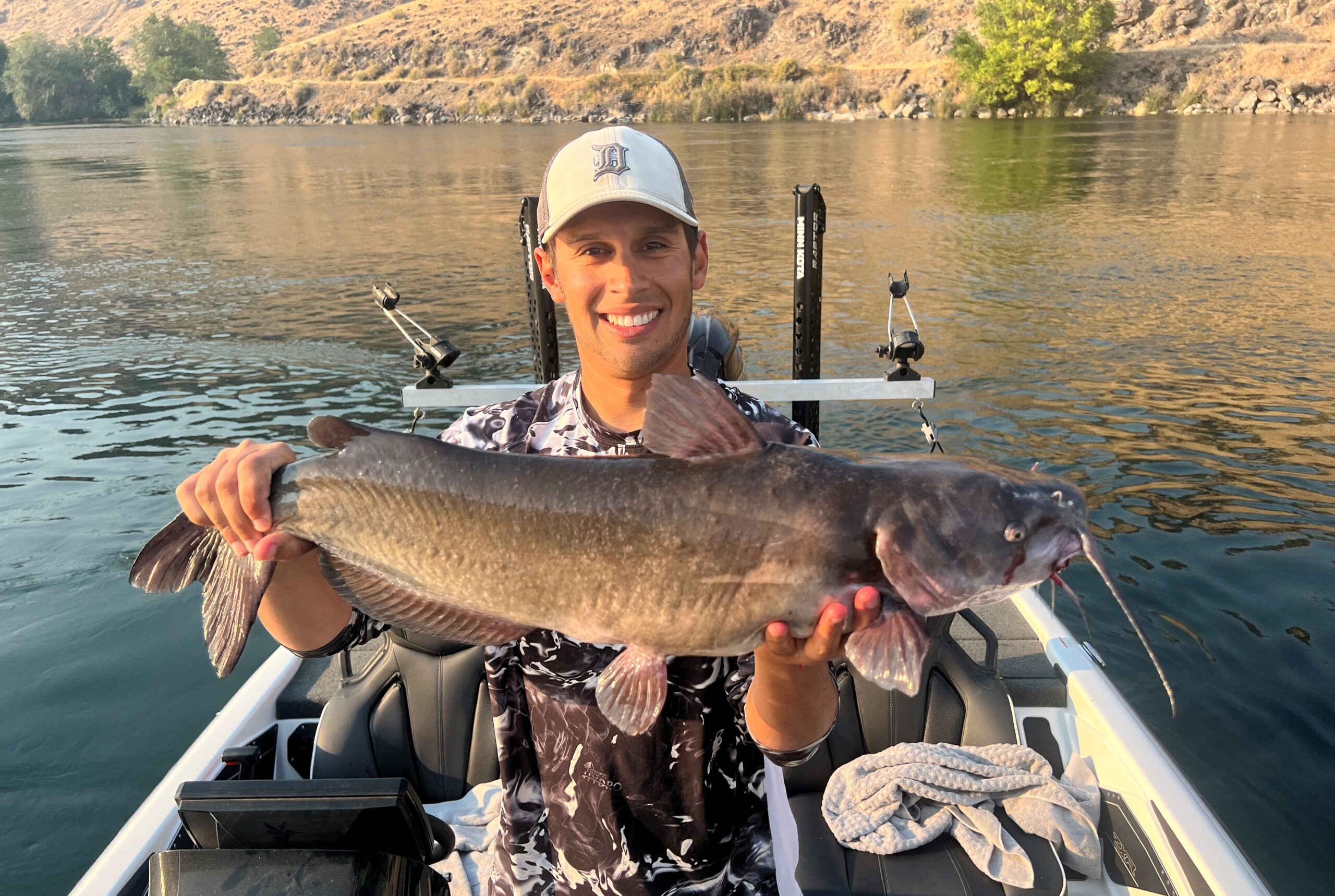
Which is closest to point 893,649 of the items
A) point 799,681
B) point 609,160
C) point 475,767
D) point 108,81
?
point 799,681

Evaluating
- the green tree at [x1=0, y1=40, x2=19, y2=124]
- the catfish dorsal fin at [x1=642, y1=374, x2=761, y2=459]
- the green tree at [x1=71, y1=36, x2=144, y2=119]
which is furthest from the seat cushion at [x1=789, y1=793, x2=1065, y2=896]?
the green tree at [x1=0, y1=40, x2=19, y2=124]

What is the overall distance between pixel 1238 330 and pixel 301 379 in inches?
576

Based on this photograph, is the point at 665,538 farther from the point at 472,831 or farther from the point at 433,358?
the point at 433,358

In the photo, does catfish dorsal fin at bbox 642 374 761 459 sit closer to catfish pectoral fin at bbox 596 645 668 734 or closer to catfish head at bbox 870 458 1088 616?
catfish head at bbox 870 458 1088 616

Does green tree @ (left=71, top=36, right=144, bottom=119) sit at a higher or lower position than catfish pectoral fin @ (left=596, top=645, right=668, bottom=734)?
higher

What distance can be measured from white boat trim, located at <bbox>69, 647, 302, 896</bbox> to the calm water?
239 cm

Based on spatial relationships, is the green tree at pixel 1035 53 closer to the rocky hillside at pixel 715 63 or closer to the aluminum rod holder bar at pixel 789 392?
the rocky hillside at pixel 715 63

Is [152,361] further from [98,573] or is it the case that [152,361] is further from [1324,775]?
[1324,775]

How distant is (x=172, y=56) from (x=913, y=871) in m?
163

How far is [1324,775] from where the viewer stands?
5875mm

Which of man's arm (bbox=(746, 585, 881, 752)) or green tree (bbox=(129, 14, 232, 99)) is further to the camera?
green tree (bbox=(129, 14, 232, 99))

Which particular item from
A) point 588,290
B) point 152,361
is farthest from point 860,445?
point 152,361

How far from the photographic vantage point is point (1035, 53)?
66.1 metres

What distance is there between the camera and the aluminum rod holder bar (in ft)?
16.1
